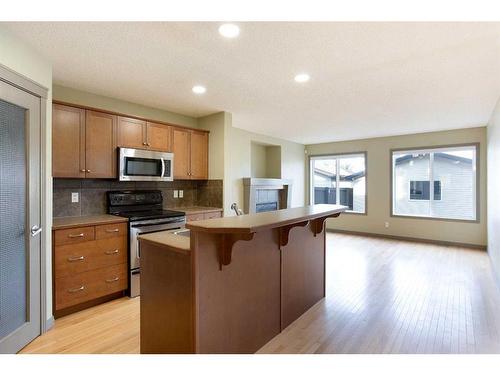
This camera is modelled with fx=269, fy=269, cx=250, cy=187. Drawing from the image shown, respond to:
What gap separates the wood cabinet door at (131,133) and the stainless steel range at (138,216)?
69cm

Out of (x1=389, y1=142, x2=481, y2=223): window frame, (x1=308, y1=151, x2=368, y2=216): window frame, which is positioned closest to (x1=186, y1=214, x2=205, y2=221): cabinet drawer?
(x1=308, y1=151, x2=368, y2=216): window frame

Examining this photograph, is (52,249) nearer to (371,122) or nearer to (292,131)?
(292,131)

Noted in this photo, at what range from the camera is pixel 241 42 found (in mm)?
2178

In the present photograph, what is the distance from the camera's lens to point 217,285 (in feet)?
5.77

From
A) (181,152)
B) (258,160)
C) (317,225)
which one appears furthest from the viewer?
(258,160)

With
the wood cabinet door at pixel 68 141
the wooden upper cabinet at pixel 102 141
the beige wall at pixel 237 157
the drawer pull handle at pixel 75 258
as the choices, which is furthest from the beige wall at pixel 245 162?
the drawer pull handle at pixel 75 258

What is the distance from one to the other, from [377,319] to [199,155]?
3258mm

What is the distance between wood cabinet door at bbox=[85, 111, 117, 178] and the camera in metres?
3.14

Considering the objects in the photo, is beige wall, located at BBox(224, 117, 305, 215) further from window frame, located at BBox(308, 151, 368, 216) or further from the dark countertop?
the dark countertop

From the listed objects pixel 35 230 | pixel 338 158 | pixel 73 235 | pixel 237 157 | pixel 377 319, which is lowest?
pixel 377 319

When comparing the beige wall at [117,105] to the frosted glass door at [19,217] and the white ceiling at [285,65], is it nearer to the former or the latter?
the white ceiling at [285,65]

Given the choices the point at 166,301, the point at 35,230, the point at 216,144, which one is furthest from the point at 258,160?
the point at 166,301

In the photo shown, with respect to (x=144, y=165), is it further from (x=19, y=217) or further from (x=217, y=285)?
(x=217, y=285)

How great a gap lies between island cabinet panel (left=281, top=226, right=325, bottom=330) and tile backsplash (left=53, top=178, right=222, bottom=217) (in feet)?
6.25
